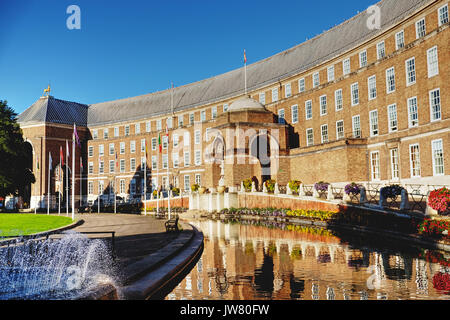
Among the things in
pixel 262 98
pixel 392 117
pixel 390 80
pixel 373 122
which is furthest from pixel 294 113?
pixel 392 117

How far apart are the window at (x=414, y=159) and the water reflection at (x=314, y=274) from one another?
17024 millimetres

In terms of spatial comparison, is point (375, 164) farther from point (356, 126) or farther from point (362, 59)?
point (362, 59)

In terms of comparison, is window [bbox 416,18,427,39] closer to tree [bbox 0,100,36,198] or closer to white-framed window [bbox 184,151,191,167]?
white-framed window [bbox 184,151,191,167]

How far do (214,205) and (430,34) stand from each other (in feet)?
83.2

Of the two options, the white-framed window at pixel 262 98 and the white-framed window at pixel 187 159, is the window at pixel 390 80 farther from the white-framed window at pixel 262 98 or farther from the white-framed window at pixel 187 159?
the white-framed window at pixel 187 159

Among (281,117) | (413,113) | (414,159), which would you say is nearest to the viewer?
(414,159)

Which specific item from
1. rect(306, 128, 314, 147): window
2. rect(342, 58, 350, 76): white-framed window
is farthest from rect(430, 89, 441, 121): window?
rect(306, 128, 314, 147): window

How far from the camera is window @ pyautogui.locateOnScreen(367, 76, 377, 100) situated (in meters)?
36.9

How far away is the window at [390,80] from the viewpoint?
113ft

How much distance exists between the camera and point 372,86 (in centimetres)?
3738

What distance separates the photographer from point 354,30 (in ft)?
145

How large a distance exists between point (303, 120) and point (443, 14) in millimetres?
20593
